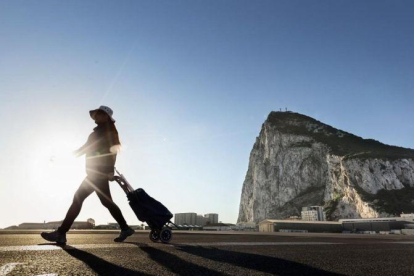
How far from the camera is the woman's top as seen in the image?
201 inches

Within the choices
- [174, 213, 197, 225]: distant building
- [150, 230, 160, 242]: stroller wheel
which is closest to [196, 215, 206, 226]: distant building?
[174, 213, 197, 225]: distant building

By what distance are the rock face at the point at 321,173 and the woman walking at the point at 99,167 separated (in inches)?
4399

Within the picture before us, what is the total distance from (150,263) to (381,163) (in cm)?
13304

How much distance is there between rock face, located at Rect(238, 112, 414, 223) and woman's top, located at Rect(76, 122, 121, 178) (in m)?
112

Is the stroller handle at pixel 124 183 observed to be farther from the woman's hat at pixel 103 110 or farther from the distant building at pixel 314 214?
the distant building at pixel 314 214

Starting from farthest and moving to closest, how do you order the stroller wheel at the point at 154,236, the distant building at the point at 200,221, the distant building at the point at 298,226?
the distant building at the point at 200,221
the distant building at the point at 298,226
the stroller wheel at the point at 154,236

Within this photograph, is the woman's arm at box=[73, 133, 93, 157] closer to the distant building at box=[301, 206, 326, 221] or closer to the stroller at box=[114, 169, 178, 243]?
the stroller at box=[114, 169, 178, 243]

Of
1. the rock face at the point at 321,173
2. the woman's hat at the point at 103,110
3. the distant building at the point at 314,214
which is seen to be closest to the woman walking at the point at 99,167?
the woman's hat at the point at 103,110

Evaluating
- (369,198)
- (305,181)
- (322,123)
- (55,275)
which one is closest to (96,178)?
(55,275)

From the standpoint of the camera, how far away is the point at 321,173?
14088 centimetres

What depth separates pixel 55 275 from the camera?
86.7 inches

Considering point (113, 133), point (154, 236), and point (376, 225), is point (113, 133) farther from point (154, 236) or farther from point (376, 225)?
point (376, 225)

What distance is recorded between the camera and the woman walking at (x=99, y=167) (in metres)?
5.00

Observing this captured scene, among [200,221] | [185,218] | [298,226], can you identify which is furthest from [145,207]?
[200,221]
